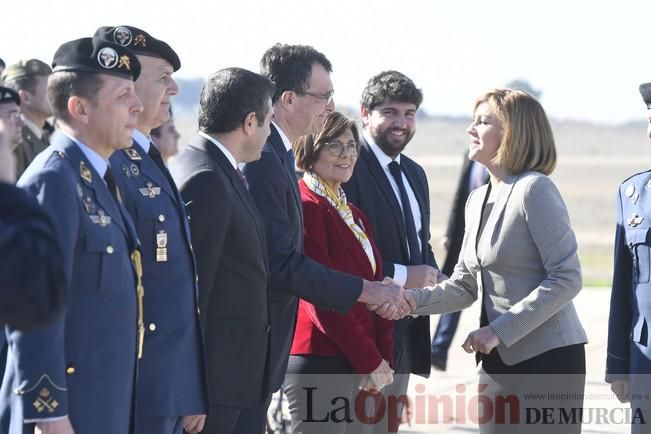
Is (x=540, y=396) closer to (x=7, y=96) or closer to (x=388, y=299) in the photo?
(x=388, y=299)

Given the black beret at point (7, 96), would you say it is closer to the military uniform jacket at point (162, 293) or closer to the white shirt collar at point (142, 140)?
the military uniform jacket at point (162, 293)

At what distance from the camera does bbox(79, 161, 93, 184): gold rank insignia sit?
3480 mm

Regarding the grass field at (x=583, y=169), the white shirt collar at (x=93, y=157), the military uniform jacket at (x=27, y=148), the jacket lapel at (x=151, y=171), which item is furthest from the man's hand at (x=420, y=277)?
the grass field at (x=583, y=169)

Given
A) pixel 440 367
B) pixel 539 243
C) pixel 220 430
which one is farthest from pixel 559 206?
pixel 440 367

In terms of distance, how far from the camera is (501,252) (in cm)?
487

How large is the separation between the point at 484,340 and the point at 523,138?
0.86m

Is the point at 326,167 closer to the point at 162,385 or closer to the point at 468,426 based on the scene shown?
the point at 162,385

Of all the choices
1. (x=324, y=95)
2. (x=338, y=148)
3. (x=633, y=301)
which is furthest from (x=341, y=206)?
(x=633, y=301)

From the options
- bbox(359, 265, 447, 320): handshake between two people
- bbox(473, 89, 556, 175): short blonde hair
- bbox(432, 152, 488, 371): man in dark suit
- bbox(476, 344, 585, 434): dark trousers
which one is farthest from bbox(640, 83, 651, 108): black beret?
bbox(432, 152, 488, 371): man in dark suit

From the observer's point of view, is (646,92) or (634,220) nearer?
(634,220)

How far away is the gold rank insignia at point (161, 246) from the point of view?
391cm

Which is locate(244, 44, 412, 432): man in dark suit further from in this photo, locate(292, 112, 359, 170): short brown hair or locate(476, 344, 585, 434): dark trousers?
locate(476, 344, 585, 434): dark trousers

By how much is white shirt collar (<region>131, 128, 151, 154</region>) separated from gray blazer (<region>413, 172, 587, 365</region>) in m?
1.55

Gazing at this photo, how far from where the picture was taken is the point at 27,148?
634 cm
